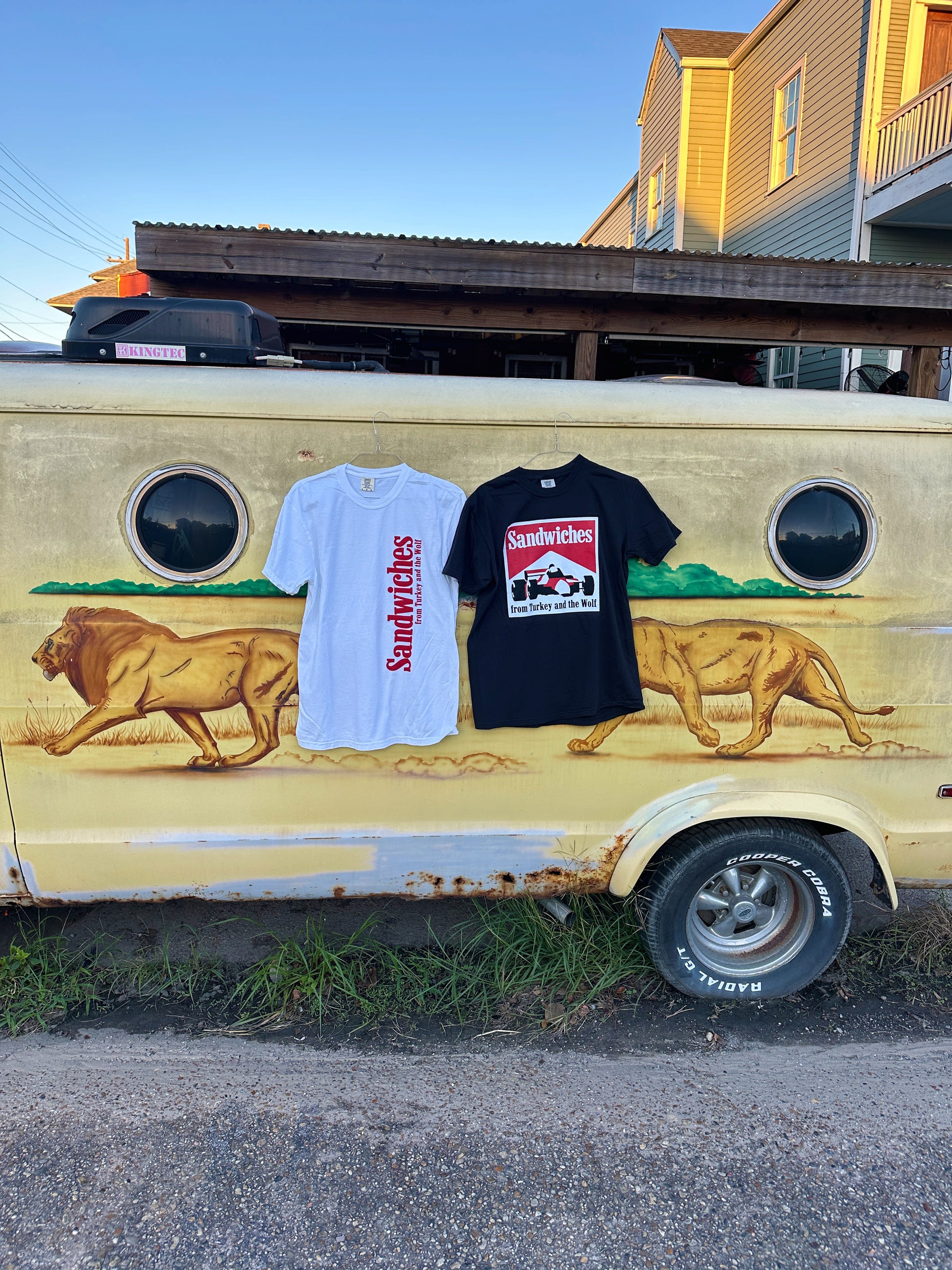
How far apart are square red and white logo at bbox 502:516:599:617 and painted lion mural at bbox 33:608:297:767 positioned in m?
0.84

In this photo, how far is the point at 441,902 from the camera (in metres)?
3.95

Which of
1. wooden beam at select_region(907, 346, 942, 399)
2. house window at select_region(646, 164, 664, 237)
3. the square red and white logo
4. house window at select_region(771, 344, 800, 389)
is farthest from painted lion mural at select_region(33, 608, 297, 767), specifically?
house window at select_region(646, 164, 664, 237)

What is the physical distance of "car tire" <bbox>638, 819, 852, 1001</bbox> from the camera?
3109 mm

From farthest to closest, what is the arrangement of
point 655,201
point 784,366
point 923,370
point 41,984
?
point 655,201, point 784,366, point 923,370, point 41,984

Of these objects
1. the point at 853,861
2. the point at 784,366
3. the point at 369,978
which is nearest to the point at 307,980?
the point at 369,978

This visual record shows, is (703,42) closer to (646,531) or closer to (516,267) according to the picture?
(516,267)

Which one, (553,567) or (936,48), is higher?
(936,48)

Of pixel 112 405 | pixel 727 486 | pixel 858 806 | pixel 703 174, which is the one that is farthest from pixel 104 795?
pixel 703 174

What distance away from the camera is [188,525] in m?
2.77

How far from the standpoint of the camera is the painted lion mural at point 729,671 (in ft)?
9.68

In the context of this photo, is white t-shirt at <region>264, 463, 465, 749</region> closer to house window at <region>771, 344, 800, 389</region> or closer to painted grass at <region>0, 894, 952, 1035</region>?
painted grass at <region>0, 894, 952, 1035</region>

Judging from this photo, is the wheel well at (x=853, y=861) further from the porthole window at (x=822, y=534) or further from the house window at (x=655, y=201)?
the house window at (x=655, y=201)

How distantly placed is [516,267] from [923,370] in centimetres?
445

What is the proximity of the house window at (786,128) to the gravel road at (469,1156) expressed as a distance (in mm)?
15322
